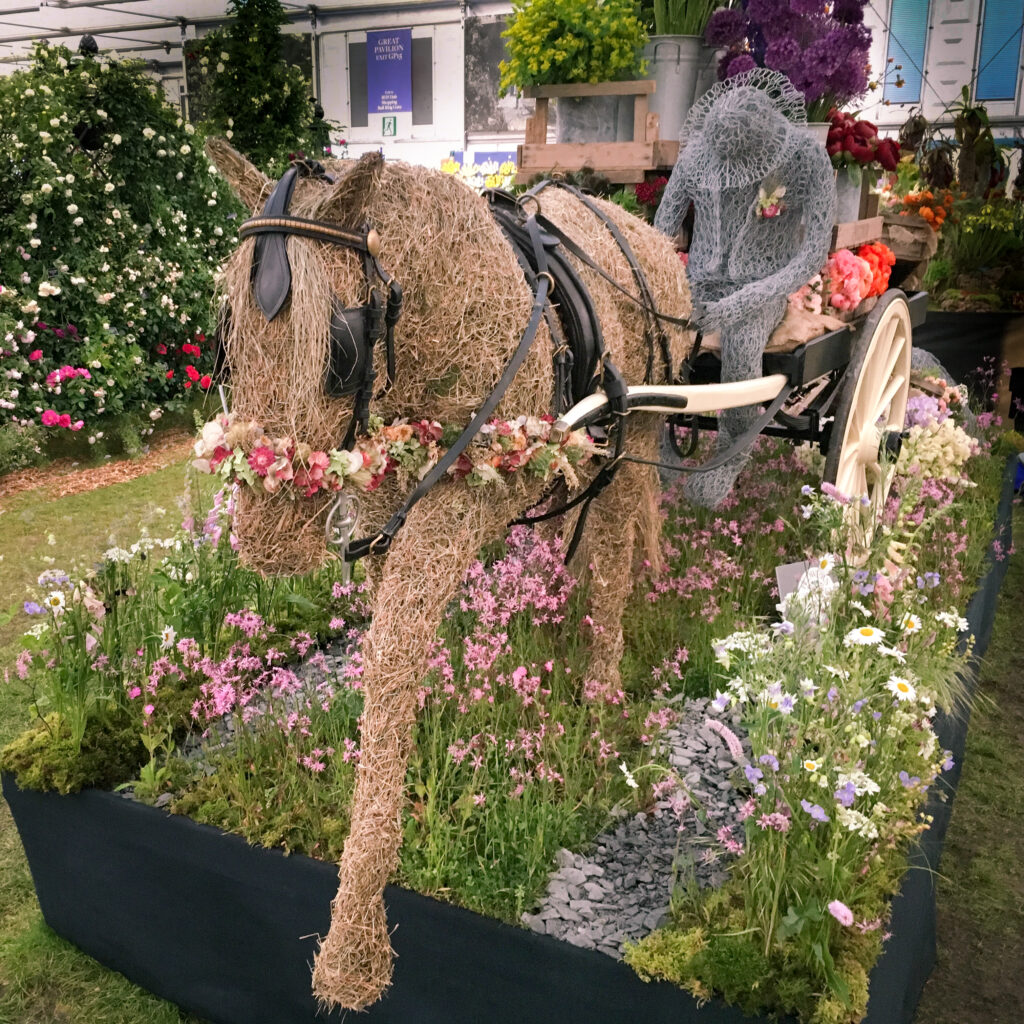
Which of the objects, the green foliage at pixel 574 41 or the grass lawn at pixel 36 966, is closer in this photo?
Result: the grass lawn at pixel 36 966

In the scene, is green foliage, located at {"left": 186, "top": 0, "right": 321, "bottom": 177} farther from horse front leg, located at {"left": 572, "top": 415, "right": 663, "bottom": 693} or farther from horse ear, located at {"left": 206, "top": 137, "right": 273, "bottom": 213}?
horse ear, located at {"left": 206, "top": 137, "right": 273, "bottom": 213}

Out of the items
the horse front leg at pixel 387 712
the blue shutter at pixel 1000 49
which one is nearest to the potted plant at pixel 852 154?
the horse front leg at pixel 387 712

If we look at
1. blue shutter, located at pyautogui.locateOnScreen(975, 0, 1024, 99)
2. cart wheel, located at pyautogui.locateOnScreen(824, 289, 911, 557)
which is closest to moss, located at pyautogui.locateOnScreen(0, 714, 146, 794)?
cart wheel, located at pyautogui.locateOnScreen(824, 289, 911, 557)

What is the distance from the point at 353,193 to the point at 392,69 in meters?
6.74

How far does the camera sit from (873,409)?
3748mm

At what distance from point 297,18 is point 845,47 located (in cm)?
708

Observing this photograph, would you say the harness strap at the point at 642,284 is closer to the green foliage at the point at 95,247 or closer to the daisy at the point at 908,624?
the daisy at the point at 908,624

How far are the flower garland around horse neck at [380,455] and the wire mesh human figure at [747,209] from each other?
103cm

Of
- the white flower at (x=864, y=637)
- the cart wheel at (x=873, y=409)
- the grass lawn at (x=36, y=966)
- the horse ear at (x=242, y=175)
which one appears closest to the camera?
the horse ear at (x=242, y=175)

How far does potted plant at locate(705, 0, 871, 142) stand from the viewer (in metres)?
3.17

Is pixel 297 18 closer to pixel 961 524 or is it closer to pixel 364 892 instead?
pixel 961 524

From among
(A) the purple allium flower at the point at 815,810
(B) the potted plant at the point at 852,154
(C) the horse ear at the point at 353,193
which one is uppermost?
(B) the potted plant at the point at 852,154

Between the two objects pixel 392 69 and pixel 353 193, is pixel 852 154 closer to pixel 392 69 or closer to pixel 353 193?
pixel 353 193

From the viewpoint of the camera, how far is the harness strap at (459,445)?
182 centimetres
